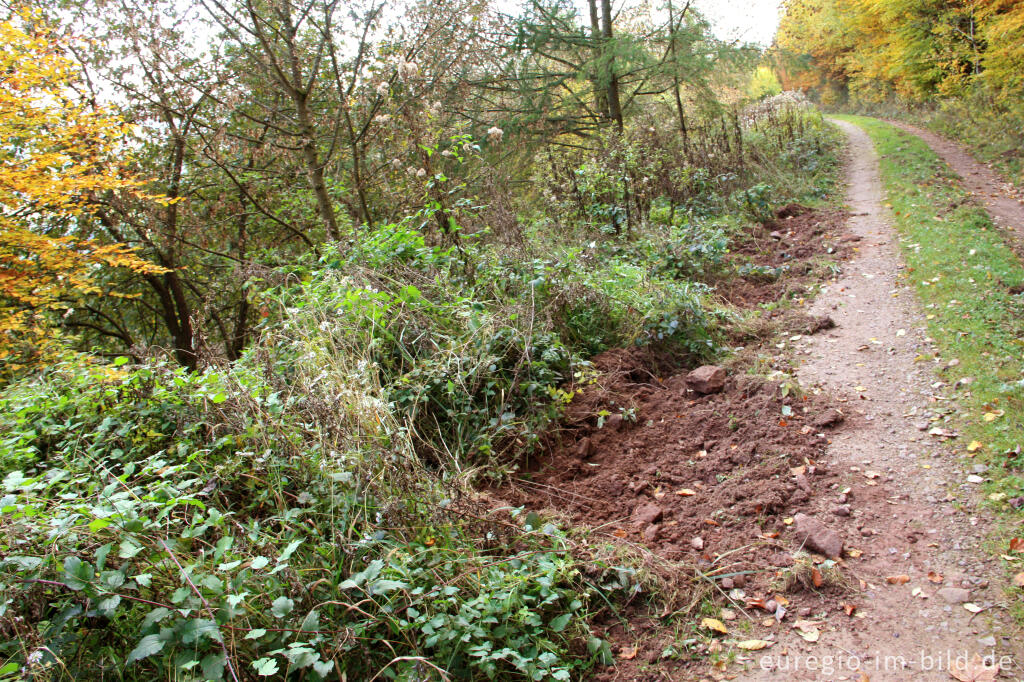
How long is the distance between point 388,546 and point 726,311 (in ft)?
14.1

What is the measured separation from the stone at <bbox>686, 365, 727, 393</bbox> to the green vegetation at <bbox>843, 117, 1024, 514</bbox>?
A: 5.03 feet

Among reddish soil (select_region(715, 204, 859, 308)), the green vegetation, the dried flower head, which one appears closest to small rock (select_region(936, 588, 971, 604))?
the green vegetation

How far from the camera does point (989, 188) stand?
10734mm

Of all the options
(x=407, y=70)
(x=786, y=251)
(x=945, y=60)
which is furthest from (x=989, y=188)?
(x=407, y=70)

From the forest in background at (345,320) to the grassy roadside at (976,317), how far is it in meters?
1.70

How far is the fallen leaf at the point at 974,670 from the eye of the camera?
2.29 m

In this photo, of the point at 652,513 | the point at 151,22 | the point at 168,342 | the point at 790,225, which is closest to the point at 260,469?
the point at 652,513

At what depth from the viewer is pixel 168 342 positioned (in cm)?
1170

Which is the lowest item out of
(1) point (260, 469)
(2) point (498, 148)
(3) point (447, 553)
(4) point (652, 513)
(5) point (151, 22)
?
(4) point (652, 513)

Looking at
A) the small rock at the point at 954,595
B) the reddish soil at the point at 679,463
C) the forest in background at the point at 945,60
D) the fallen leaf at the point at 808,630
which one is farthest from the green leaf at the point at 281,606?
the forest in background at the point at 945,60

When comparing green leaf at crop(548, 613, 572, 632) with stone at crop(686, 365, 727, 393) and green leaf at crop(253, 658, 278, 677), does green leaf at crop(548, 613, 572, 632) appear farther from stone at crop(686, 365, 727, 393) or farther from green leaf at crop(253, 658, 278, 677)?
stone at crop(686, 365, 727, 393)

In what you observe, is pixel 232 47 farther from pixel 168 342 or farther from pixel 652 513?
pixel 652 513

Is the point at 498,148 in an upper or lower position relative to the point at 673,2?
lower

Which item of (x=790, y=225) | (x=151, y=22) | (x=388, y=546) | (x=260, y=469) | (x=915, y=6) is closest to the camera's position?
(x=388, y=546)
